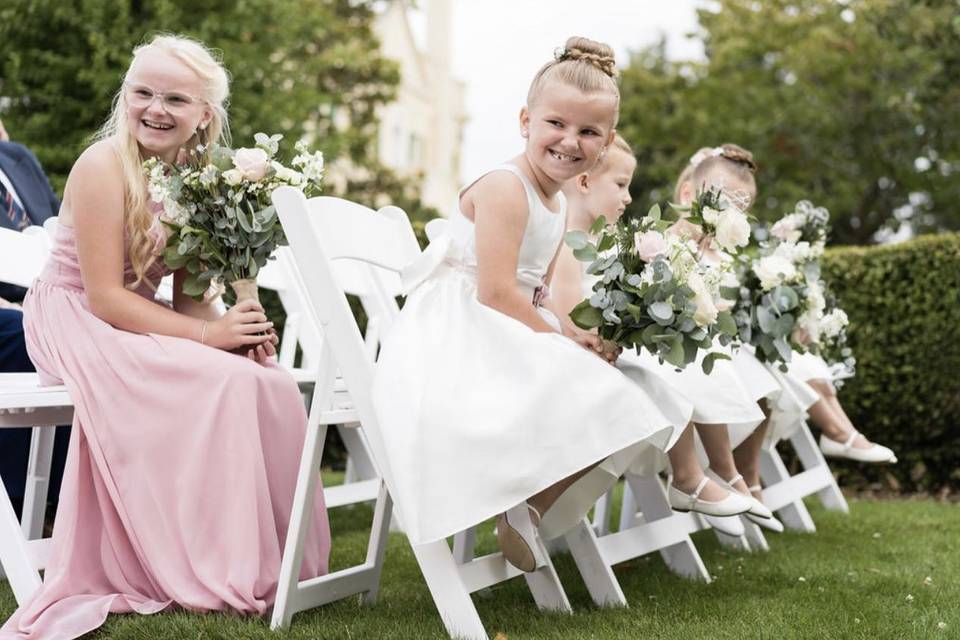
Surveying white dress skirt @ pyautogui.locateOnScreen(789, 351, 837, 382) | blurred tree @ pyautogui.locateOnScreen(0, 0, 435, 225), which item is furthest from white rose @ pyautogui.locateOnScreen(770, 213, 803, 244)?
blurred tree @ pyautogui.locateOnScreen(0, 0, 435, 225)

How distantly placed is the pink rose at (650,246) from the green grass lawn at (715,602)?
111 cm

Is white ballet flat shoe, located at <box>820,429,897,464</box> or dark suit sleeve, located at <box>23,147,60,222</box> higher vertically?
dark suit sleeve, located at <box>23,147,60,222</box>

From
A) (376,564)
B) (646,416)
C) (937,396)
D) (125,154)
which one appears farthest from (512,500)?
(937,396)

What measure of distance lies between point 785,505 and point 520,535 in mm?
2699

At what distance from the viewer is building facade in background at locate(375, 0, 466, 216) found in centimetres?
A: 2959

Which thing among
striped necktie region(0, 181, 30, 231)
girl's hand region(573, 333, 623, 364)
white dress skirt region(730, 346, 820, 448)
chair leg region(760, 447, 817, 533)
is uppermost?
striped necktie region(0, 181, 30, 231)

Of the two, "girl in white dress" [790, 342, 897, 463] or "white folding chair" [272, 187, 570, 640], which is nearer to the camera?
"white folding chair" [272, 187, 570, 640]

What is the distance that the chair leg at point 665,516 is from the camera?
14.1ft

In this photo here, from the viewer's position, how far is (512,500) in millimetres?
3080

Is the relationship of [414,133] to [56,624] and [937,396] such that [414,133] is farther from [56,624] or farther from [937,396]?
[56,624]

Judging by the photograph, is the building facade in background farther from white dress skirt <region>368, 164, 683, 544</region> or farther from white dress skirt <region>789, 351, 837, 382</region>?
white dress skirt <region>368, 164, 683, 544</region>

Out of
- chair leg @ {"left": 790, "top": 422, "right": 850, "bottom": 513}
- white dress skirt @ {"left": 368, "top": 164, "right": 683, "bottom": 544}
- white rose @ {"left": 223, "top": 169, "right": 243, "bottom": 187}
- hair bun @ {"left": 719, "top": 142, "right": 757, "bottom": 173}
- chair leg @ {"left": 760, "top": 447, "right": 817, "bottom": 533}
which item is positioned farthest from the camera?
chair leg @ {"left": 790, "top": 422, "right": 850, "bottom": 513}

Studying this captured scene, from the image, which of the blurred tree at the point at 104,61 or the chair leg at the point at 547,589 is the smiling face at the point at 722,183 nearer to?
the chair leg at the point at 547,589

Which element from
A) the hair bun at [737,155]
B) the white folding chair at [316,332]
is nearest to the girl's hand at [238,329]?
the white folding chair at [316,332]
